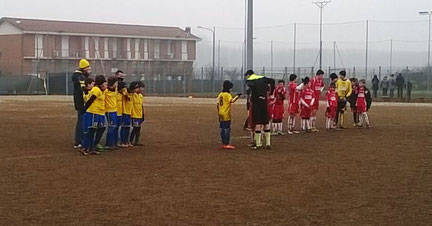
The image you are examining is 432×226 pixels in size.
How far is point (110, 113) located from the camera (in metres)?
14.9

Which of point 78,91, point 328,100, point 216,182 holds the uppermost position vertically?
point 78,91

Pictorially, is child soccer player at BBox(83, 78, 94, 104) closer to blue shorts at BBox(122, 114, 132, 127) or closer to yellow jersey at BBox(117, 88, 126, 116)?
yellow jersey at BBox(117, 88, 126, 116)

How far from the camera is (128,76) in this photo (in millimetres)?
68812

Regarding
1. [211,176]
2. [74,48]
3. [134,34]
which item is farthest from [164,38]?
[211,176]

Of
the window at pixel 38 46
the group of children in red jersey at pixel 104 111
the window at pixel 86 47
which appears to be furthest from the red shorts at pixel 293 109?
the window at pixel 86 47

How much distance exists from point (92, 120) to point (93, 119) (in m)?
0.03

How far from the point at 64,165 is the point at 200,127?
354 inches

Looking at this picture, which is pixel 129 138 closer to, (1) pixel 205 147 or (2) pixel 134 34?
(1) pixel 205 147

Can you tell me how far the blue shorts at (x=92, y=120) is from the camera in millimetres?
14039

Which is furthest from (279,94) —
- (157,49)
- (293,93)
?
(157,49)

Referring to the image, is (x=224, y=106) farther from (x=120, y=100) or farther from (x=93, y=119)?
(x=93, y=119)

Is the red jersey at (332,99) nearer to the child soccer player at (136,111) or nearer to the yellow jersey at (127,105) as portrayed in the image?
the child soccer player at (136,111)

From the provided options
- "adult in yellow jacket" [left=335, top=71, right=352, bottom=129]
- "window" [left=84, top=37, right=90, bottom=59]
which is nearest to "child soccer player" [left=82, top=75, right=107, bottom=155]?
"adult in yellow jacket" [left=335, top=71, right=352, bottom=129]

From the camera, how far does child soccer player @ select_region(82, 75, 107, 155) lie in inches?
550
